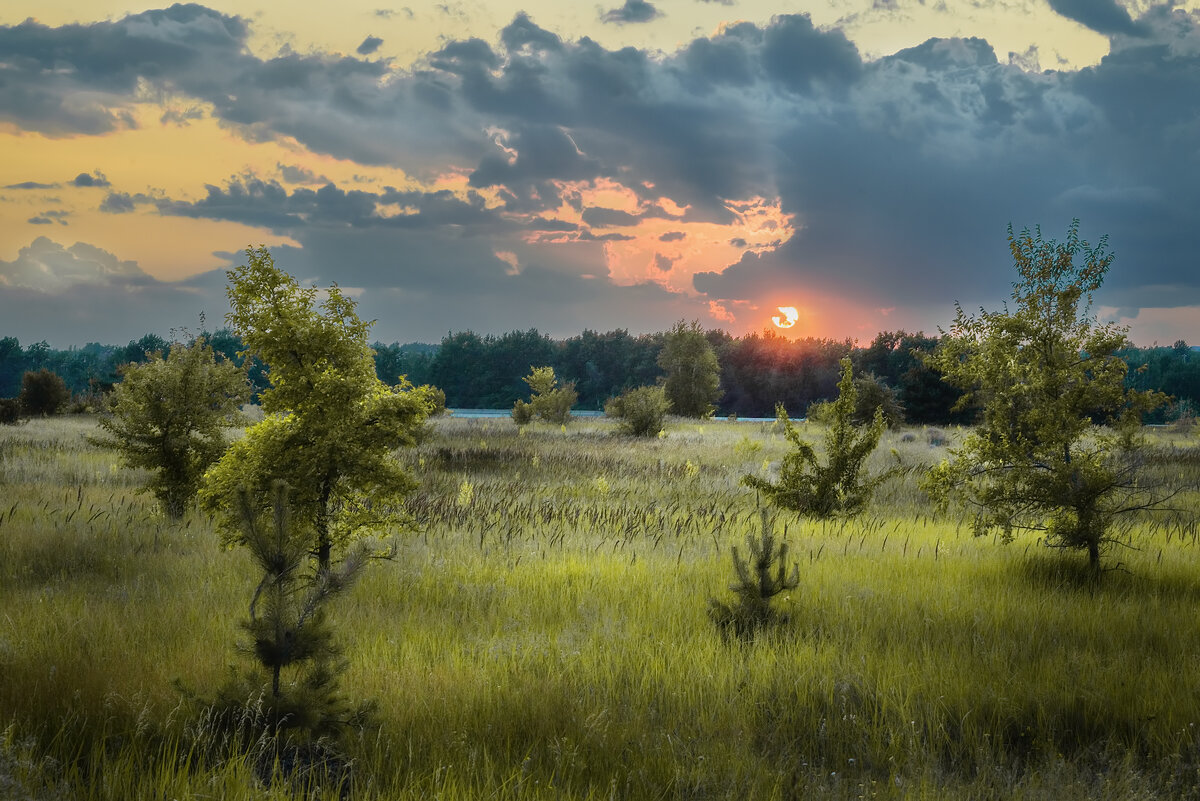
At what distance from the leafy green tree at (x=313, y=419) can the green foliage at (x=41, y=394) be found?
44335 mm

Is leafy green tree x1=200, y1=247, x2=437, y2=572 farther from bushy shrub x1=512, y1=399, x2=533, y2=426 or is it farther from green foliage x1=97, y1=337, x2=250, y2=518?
bushy shrub x1=512, y1=399, x2=533, y2=426

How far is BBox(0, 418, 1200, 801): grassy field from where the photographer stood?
332 centimetres

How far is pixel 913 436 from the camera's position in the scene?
3253 centimetres

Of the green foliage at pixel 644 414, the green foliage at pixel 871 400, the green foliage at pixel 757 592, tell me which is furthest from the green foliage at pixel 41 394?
the green foliage at pixel 757 592

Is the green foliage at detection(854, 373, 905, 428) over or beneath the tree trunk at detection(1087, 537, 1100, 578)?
over

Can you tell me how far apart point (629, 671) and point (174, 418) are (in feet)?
26.7

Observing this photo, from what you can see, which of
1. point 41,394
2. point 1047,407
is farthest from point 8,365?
point 1047,407

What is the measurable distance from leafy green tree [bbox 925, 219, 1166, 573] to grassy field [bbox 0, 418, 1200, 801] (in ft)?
2.31

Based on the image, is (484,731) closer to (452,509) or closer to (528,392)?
(452,509)

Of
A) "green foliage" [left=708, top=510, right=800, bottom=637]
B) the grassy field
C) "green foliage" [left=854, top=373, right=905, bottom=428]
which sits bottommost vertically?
the grassy field

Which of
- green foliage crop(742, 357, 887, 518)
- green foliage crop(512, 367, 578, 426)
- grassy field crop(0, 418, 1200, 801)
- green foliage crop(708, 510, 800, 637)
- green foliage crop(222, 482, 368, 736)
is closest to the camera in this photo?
green foliage crop(222, 482, 368, 736)

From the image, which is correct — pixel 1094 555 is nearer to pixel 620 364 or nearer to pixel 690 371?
pixel 690 371

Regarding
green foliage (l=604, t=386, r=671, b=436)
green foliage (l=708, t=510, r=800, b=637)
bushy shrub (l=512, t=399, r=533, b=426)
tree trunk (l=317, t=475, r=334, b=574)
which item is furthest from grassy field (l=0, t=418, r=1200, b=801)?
bushy shrub (l=512, t=399, r=533, b=426)

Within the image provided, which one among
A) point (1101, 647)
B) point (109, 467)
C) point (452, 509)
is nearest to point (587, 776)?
point (1101, 647)
